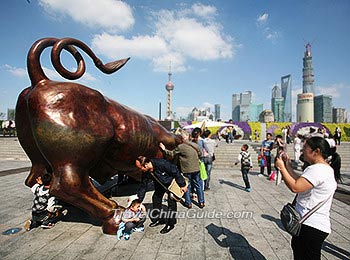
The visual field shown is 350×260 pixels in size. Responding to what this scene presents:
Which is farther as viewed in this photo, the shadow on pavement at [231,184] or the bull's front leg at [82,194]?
the shadow on pavement at [231,184]

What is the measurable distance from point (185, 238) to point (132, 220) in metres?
0.83

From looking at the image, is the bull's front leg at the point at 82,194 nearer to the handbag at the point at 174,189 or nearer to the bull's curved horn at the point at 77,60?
the handbag at the point at 174,189

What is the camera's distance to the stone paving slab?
9.50ft

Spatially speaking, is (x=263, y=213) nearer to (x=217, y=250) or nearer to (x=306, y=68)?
(x=217, y=250)

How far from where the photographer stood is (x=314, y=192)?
1976 millimetres

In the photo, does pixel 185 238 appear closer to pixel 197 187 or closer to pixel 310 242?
pixel 197 187

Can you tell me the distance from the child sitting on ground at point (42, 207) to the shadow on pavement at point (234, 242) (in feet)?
8.26

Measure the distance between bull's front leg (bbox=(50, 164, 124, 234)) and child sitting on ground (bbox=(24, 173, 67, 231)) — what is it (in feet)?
2.16

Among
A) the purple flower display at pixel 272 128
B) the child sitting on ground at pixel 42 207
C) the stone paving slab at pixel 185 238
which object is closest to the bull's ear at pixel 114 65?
the child sitting on ground at pixel 42 207

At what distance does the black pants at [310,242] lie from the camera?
1.94 metres

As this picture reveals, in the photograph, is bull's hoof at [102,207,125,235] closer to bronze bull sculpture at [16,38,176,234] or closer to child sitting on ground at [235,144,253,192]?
bronze bull sculpture at [16,38,176,234]

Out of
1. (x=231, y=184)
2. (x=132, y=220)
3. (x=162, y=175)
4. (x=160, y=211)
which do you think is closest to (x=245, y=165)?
(x=231, y=184)

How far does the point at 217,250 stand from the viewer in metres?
3.01

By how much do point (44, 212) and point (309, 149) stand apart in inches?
149
